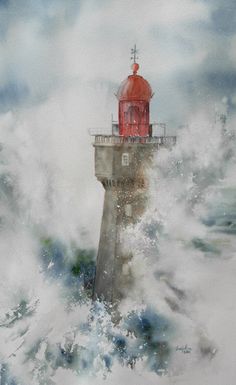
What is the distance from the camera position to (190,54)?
768 centimetres

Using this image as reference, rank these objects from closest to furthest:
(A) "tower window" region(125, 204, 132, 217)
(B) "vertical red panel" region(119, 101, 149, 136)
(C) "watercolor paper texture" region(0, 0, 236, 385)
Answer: (C) "watercolor paper texture" region(0, 0, 236, 385) → (B) "vertical red panel" region(119, 101, 149, 136) → (A) "tower window" region(125, 204, 132, 217)

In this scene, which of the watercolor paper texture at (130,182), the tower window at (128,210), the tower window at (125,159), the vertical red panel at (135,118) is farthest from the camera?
the tower window at (128,210)

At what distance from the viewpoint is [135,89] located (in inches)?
304

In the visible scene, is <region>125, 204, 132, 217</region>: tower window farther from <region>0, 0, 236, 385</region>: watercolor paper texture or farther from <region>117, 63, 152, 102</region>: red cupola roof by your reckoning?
<region>117, 63, 152, 102</region>: red cupola roof

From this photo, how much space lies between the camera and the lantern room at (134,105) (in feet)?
25.3

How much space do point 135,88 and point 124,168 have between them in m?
1.34

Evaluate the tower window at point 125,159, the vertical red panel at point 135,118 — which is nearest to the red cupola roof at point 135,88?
the vertical red panel at point 135,118

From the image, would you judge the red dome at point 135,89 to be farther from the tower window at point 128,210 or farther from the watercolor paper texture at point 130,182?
the tower window at point 128,210

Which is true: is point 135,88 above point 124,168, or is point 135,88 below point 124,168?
above

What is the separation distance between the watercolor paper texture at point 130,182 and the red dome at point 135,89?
8 cm

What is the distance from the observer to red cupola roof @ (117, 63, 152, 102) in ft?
25.3

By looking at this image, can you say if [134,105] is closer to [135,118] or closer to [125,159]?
[135,118]
